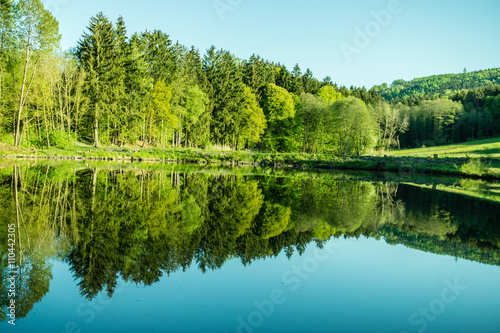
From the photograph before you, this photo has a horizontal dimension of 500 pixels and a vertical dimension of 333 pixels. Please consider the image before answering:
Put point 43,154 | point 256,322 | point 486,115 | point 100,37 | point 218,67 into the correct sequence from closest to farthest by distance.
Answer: point 256,322 < point 43,154 < point 100,37 < point 218,67 < point 486,115

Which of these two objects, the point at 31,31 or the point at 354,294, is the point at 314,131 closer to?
the point at 31,31

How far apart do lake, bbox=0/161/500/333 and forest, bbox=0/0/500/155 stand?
25.7 metres

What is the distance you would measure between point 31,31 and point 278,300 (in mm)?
35202

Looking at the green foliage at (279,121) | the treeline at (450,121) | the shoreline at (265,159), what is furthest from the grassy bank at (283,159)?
the treeline at (450,121)

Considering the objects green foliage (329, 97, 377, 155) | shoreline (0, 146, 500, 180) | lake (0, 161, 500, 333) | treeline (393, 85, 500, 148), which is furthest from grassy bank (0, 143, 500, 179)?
treeline (393, 85, 500, 148)

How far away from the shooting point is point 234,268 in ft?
23.3

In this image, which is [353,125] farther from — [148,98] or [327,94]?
[148,98]

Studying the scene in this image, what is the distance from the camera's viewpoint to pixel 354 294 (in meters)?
6.18

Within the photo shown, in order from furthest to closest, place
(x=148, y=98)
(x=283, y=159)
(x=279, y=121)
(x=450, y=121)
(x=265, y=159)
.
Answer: (x=450, y=121)
(x=279, y=121)
(x=283, y=159)
(x=265, y=159)
(x=148, y=98)

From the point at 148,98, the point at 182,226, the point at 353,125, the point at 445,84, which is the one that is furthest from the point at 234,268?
the point at 445,84

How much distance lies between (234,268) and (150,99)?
1761 inches

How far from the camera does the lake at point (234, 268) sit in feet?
16.6

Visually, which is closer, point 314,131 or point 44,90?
point 44,90

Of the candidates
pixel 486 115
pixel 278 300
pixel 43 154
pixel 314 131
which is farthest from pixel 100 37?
pixel 486 115
